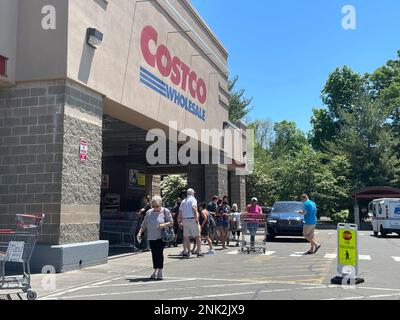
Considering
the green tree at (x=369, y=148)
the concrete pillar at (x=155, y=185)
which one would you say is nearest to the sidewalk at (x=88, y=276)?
the concrete pillar at (x=155, y=185)

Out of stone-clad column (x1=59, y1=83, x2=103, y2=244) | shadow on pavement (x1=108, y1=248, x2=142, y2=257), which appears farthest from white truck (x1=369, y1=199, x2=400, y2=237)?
stone-clad column (x1=59, y1=83, x2=103, y2=244)

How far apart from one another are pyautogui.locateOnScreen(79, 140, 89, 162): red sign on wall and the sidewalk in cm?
259

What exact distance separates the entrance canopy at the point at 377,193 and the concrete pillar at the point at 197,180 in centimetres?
2102

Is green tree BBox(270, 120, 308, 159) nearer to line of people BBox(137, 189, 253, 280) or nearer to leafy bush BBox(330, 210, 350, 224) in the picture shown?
leafy bush BBox(330, 210, 350, 224)

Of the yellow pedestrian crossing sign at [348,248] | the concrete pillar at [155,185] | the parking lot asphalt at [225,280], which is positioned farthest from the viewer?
the concrete pillar at [155,185]

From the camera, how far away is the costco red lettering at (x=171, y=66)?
14758 millimetres

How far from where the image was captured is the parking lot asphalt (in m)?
7.75

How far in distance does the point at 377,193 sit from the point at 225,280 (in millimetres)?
33391

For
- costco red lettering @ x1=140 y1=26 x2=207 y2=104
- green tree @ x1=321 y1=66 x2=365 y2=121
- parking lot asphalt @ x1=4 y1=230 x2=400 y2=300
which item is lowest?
parking lot asphalt @ x1=4 y1=230 x2=400 y2=300

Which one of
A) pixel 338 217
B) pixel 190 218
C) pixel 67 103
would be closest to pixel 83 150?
pixel 67 103

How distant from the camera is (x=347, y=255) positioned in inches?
367

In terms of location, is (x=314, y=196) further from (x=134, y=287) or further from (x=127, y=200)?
(x=134, y=287)

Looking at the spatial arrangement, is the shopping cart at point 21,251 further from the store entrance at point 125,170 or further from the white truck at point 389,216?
the white truck at point 389,216

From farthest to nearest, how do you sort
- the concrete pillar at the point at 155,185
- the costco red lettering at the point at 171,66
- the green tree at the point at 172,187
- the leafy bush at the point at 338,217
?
the green tree at the point at 172,187, the leafy bush at the point at 338,217, the concrete pillar at the point at 155,185, the costco red lettering at the point at 171,66
